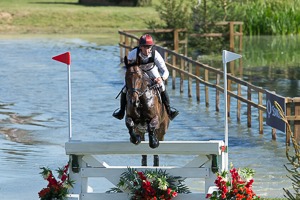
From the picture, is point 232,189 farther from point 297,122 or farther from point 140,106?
point 297,122

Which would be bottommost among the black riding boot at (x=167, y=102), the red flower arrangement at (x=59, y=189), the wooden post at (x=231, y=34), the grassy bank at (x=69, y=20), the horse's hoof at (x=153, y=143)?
the grassy bank at (x=69, y=20)

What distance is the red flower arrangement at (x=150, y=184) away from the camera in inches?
494

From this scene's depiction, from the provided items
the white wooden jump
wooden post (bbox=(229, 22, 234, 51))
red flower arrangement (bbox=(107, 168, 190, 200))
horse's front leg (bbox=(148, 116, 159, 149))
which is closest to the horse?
horse's front leg (bbox=(148, 116, 159, 149))

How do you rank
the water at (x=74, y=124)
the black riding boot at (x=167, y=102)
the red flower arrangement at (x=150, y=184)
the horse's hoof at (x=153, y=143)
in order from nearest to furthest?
the red flower arrangement at (x=150, y=184) → the horse's hoof at (x=153, y=143) → the black riding boot at (x=167, y=102) → the water at (x=74, y=124)

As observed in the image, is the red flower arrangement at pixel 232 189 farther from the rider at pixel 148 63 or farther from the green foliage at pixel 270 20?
the green foliage at pixel 270 20

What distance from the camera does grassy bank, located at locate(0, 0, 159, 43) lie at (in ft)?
182

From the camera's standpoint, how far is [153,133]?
13109mm

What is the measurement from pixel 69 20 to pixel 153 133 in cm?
4501

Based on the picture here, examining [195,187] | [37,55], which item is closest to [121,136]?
[195,187]

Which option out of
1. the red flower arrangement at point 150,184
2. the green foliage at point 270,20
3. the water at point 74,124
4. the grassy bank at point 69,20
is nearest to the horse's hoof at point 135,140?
the red flower arrangement at point 150,184

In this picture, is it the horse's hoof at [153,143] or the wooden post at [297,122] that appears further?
the wooden post at [297,122]

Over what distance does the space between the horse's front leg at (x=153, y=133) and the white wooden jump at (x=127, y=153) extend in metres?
0.07

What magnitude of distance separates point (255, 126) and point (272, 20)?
26.7 meters

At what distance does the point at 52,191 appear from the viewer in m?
12.6
